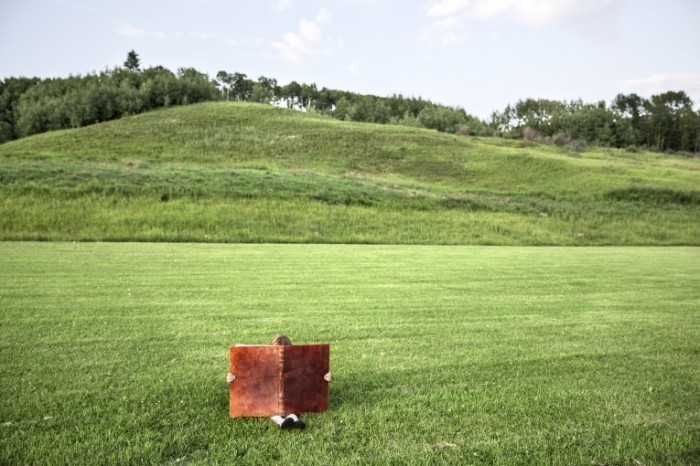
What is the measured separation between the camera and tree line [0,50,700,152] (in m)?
103

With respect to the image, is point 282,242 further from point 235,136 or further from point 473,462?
point 235,136

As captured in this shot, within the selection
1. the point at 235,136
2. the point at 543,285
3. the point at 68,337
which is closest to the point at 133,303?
the point at 68,337

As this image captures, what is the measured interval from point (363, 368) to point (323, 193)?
105 feet

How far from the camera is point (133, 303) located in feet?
35.4

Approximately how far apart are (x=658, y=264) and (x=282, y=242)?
18.5 meters

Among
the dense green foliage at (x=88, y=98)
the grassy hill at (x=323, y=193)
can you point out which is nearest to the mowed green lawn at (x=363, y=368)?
the grassy hill at (x=323, y=193)

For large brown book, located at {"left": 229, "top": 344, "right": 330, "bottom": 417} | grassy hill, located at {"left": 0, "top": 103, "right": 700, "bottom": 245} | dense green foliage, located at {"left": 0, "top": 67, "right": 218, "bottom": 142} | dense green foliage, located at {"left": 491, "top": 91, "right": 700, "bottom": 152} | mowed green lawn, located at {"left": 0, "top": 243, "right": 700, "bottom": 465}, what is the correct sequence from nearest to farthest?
mowed green lawn, located at {"left": 0, "top": 243, "right": 700, "bottom": 465}, large brown book, located at {"left": 229, "top": 344, "right": 330, "bottom": 417}, grassy hill, located at {"left": 0, "top": 103, "right": 700, "bottom": 245}, dense green foliage, located at {"left": 0, "top": 67, "right": 218, "bottom": 142}, dense green foliage, located at {"left": 491, "top": 91, "right": 700, "bottom": 152}

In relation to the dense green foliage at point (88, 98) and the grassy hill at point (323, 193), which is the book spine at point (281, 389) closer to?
the grassy hill at point (323, 193)

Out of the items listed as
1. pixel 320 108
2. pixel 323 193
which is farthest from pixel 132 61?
pixel 323 193

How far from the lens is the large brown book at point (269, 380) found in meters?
5.28

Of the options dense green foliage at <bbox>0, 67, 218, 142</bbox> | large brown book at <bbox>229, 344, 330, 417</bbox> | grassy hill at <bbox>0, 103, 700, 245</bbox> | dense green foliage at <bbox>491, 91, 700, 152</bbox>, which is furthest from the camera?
dense green foliage at <bbox>491, 91, 700, 152</bbox>

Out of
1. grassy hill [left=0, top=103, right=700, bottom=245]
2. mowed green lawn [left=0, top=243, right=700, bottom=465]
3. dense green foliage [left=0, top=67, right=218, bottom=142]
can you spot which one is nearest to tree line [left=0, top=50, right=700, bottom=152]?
dense green foliage [left=0, top=67, right=218, bottom=142]

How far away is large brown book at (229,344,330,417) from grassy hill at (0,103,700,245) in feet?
75.9

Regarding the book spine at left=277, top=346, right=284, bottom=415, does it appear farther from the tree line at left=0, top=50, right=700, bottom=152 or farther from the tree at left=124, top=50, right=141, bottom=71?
the tree at left=124, top=50, right=141, bottom=71
